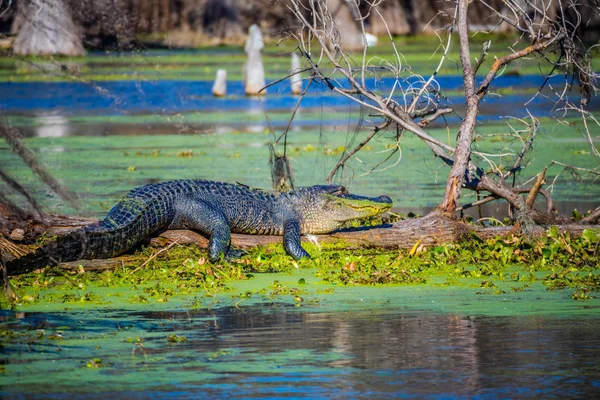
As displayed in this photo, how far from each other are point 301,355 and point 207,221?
9.42 feet

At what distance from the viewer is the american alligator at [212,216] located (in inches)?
313

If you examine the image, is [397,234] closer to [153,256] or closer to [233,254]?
[233,254]

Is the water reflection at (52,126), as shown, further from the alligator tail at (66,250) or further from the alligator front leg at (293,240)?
the alligator tail at (66,250)

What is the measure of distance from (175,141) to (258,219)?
987 centimetres

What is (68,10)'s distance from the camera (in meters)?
9.30

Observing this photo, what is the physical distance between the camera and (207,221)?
8547 millimetres

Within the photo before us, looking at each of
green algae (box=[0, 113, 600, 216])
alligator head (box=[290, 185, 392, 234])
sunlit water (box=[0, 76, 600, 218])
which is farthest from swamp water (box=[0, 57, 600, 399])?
green algae (box=[0, 113, 600, 216])

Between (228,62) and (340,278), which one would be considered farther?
(228,62)

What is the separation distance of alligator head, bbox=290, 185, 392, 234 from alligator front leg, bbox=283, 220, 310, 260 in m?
0.15

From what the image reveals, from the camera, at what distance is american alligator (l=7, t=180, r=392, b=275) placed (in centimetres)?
796

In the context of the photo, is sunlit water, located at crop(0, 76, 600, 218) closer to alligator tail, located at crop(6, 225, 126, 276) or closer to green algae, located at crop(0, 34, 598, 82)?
green algae, located at crop(0, 34, 598, 82)

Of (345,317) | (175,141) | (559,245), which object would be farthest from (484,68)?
(345,317)

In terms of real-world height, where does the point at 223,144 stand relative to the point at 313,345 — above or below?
above

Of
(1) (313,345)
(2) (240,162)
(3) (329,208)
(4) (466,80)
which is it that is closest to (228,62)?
(2) (240,162)
